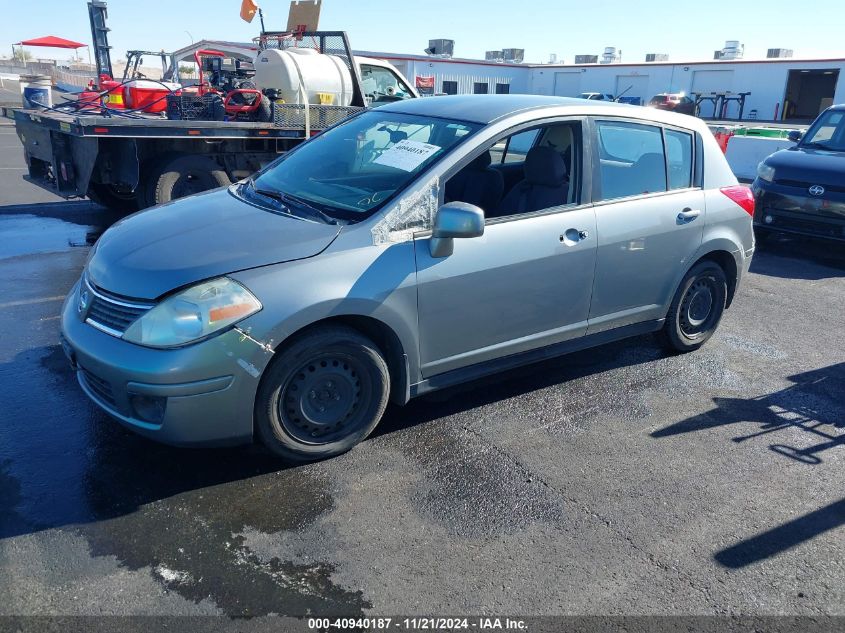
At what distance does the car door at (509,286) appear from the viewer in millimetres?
3686

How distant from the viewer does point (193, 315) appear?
122 inches

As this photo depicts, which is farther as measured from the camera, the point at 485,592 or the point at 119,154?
the point at 119,154

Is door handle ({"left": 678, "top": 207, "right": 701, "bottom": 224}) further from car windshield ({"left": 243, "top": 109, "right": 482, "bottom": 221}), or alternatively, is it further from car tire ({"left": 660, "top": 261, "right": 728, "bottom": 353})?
car windshield ({"left": 243, "top": 109, "right": 482, "bottom": 221})

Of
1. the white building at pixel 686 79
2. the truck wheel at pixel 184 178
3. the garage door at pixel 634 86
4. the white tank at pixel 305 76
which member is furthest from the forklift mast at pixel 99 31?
the garage door at pixel 634 86

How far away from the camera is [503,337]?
4035mm

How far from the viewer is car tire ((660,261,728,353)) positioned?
198 inches

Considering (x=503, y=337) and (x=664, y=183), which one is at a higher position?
(x=664, y=183)

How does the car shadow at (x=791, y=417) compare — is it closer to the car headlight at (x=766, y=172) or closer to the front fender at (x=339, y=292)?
the front fender at (x=339, y=292)

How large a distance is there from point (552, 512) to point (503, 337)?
1101 millimetres

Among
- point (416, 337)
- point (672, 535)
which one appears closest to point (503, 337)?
point (416, 337)

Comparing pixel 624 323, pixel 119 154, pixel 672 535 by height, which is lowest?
pixel 672 535

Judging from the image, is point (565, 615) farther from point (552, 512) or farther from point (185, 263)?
point (185, 263)

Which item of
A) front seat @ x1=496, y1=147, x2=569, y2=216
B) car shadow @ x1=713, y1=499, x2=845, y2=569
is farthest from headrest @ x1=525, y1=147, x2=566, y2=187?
car shadow @ x1=713, y1=499, x2=845, y2=569

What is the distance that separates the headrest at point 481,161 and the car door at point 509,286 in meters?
0.35
